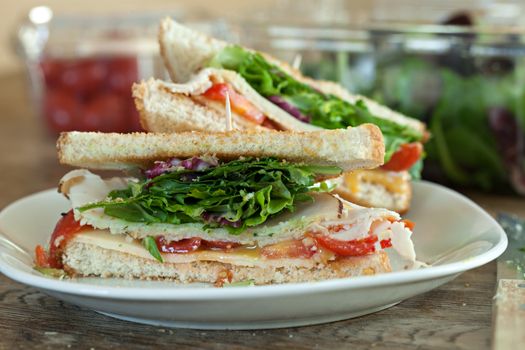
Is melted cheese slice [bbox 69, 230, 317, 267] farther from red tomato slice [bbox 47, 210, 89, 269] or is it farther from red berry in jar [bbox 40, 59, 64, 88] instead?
red berry in jar [bbox 40, 59, 64, 88]

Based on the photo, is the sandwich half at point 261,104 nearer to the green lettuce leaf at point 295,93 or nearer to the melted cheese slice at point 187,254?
the green lettuce leaf at point 295,93

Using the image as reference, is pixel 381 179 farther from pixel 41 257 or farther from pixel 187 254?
pixel 41 257

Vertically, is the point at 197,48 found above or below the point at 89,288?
above

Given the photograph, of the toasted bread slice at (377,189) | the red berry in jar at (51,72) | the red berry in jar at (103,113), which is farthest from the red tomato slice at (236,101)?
the red berry in jar at (51,72)

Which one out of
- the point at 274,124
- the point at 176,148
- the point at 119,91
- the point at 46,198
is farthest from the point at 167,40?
the point at 119,91

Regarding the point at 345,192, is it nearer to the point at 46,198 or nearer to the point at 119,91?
the point at 46,198

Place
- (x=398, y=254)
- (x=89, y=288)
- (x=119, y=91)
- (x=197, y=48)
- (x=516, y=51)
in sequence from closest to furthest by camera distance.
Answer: (x=89, y=288), (x=398, y=254), (x=197, y=48), (x=516, y=51), (x=119, y=91)
